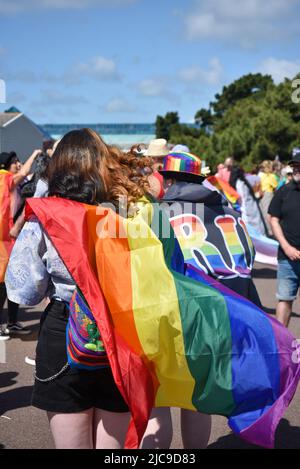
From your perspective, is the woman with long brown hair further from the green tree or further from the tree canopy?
the green tree

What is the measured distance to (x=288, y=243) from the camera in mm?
6297

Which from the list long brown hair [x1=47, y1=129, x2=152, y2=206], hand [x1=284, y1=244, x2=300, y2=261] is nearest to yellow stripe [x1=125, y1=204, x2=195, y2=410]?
long brown hair [x1=47, y1=129, x2=152, y2=206]

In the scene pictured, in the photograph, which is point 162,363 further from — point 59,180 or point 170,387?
point 59,180

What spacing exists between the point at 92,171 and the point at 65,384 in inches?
34.8

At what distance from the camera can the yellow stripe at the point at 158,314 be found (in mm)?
2576

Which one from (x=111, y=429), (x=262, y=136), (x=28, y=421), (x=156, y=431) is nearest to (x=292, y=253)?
(x=28, y=421)

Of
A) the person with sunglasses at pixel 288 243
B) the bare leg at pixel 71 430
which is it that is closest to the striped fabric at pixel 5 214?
the person with sunglasses at pixel 288 243

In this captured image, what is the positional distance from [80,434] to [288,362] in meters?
0.94

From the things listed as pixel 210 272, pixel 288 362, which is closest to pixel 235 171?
pixel 210 272

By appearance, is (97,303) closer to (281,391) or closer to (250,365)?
(250,365)

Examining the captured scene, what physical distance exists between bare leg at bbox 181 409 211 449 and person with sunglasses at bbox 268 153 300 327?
2.76 metres

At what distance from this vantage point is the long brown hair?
2.72 meters

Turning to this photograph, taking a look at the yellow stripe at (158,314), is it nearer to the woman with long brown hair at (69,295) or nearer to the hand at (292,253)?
the woman with long brown hair at (69,295)

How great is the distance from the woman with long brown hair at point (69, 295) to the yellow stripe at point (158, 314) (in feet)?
0.63
